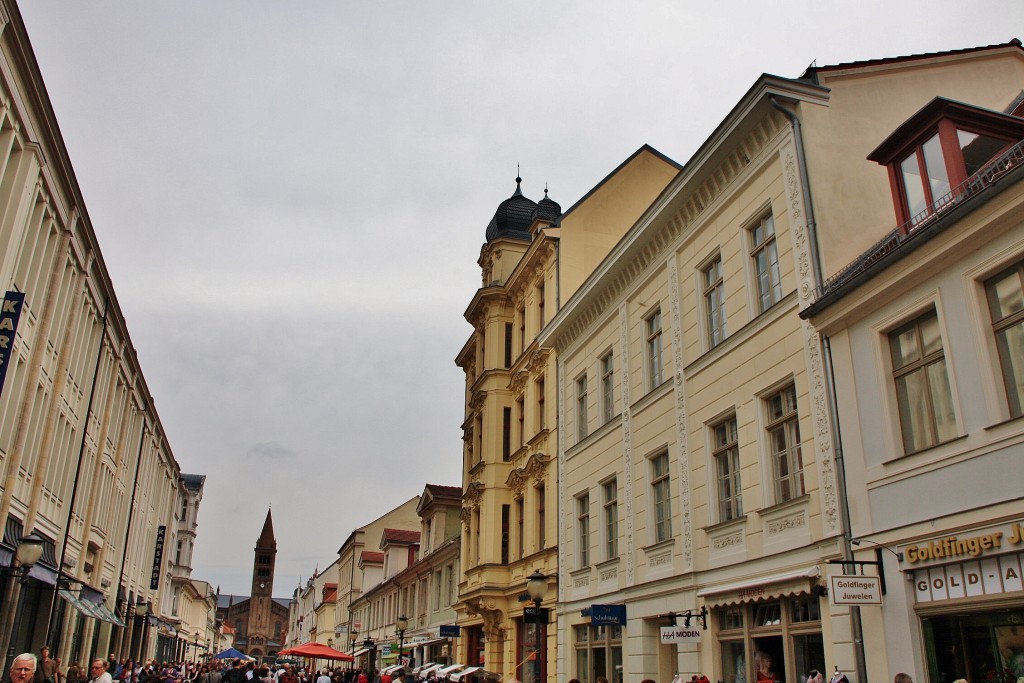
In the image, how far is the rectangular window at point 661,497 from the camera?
61.2 feet

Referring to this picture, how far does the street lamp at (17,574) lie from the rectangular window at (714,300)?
45.5ft

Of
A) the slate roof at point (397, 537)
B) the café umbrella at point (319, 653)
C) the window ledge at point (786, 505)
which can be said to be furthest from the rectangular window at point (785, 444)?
the slate roof at point (397, 537)

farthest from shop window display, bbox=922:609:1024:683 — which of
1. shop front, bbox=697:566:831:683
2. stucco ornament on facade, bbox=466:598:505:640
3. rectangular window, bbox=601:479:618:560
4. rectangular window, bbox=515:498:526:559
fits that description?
stucco ornament on facade, bbox=466:598:505:640

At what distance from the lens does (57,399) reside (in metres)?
24.3

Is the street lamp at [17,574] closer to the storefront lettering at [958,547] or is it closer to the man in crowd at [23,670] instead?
the man in crowd at [23,670]

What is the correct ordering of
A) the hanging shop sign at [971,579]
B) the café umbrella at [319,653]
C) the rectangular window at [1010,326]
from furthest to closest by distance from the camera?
1. the café umbrella at [319,653]
2. the rectangular window at [1010,326]
3. the hanging shop sign at [971,579]

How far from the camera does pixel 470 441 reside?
36812 mm

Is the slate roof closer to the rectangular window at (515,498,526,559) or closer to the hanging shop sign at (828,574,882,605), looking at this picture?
the rectangular window at (515,498,526,559)

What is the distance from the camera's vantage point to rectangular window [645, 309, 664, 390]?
65.8ft

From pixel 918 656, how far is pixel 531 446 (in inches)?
723

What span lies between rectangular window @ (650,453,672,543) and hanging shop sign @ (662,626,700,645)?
91.5 inches

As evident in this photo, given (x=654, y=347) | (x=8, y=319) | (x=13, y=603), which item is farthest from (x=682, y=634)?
(x=13, y=603)

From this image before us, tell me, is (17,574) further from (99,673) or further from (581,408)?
(581,408)

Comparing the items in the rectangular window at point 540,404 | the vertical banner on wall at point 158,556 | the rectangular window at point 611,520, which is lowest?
the rectangular window at point 611,520
